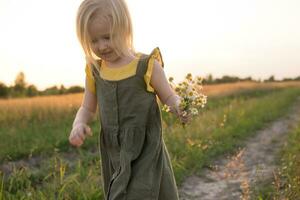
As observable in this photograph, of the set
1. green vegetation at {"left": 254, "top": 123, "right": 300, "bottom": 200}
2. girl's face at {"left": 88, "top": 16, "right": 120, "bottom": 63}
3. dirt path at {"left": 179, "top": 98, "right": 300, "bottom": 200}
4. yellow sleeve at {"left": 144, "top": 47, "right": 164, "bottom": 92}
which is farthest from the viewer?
dirt path at {"left": 179, "top": 98, "right": 300, "bottom": 200}

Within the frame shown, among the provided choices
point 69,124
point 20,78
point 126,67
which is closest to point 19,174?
point 126,67

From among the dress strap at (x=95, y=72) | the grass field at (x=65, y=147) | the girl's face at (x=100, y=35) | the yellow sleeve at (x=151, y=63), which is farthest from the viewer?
the grass field at (x=65, y=147)

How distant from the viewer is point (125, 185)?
2846mm

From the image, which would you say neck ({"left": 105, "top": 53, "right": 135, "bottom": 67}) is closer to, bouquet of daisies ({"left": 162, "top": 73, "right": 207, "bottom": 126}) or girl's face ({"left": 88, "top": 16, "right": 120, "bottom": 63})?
girl's face ({"left": 88, "top": 16, "right": 120, "bottom": 63})

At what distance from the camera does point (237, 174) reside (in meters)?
5.82

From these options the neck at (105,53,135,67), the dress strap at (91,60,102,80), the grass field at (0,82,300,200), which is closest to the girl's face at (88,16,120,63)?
the neck at (105,53,135,67)

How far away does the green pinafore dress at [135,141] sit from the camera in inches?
112

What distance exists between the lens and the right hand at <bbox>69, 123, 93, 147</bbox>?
9.66 feet

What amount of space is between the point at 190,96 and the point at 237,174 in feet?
10.6

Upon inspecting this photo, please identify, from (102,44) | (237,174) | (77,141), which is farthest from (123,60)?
(237,174)

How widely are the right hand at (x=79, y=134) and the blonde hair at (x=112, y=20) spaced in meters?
0.46

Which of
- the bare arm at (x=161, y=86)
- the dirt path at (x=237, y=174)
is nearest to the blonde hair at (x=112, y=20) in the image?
the bare arm at (x=161, y=86)

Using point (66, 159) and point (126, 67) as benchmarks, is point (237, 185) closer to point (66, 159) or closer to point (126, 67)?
point (66, 159)

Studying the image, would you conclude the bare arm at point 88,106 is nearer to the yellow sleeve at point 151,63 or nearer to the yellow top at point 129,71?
the yellow top at point 129,71
